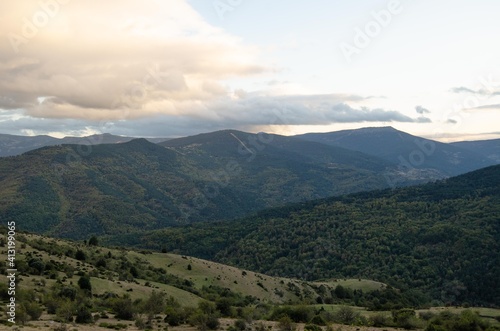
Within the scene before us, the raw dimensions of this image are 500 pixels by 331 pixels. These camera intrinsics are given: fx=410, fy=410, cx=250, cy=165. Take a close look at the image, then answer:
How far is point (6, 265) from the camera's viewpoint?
46938mm

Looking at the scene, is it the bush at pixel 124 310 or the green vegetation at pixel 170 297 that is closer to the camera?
the green vegetation at pixel 170 297

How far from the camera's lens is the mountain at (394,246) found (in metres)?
116

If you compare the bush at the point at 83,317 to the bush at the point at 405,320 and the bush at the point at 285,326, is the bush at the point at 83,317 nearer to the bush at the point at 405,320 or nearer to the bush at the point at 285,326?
the bush at the point at 285,326

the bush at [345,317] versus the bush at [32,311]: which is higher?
the bush at [32,311]

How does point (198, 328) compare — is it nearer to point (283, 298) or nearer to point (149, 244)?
point (283, 298)

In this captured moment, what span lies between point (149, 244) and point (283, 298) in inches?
4797

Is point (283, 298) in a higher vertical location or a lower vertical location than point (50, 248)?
lower

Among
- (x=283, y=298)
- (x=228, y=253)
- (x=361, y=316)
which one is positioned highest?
(x=361, y=316)

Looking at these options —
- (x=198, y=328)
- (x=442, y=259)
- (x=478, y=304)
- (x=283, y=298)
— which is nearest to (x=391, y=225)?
(x=442, y=259)

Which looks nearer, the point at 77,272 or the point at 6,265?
the point at 6,265

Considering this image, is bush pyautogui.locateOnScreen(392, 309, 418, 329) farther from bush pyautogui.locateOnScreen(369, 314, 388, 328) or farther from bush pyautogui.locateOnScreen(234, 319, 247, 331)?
bush pyautogui.locateOnScreen(234, 319, 247, 331)

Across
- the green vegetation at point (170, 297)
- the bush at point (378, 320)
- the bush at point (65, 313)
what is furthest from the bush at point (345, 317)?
the bush at point (65, 313)

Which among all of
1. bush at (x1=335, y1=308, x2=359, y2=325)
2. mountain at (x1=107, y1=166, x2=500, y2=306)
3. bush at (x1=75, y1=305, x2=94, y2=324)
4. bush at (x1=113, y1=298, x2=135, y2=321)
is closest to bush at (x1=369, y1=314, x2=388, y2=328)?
bush at (x1=335, y1=308, x2=359, y2=325)

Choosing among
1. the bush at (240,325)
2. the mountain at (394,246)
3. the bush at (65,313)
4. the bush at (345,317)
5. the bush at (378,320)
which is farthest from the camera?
the mountain at (394,246)
